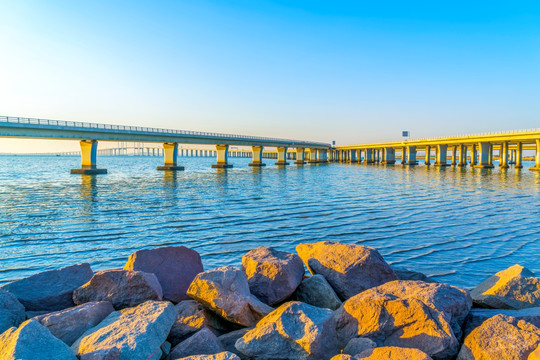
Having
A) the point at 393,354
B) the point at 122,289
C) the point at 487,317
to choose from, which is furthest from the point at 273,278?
the point at 487,317

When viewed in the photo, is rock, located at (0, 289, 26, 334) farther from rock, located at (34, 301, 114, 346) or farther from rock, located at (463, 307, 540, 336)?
rock, located at (463, 307, 540, 336)

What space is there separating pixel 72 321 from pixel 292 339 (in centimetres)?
375

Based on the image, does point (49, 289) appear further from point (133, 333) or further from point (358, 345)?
point (358, 345)

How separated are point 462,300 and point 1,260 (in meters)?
16.4

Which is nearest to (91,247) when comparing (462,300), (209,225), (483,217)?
(209,225)

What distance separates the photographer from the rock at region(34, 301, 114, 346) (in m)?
5.64

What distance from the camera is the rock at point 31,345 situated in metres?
4.24

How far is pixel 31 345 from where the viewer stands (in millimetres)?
4395

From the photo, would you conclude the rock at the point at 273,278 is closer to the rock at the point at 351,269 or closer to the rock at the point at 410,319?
the rock at the point at 351,269

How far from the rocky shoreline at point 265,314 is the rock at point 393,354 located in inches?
0.5

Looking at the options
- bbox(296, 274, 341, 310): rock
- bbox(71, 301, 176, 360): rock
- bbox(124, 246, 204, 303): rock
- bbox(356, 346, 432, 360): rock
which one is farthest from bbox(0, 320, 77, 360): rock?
bbox(296, 274, 341, 310): rock

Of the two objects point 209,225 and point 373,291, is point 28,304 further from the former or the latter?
point 209,225

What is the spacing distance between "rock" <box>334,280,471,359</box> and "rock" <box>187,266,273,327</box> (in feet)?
5.10

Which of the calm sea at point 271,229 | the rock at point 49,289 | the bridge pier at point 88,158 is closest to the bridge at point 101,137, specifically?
the bridge pier at point 88,158
